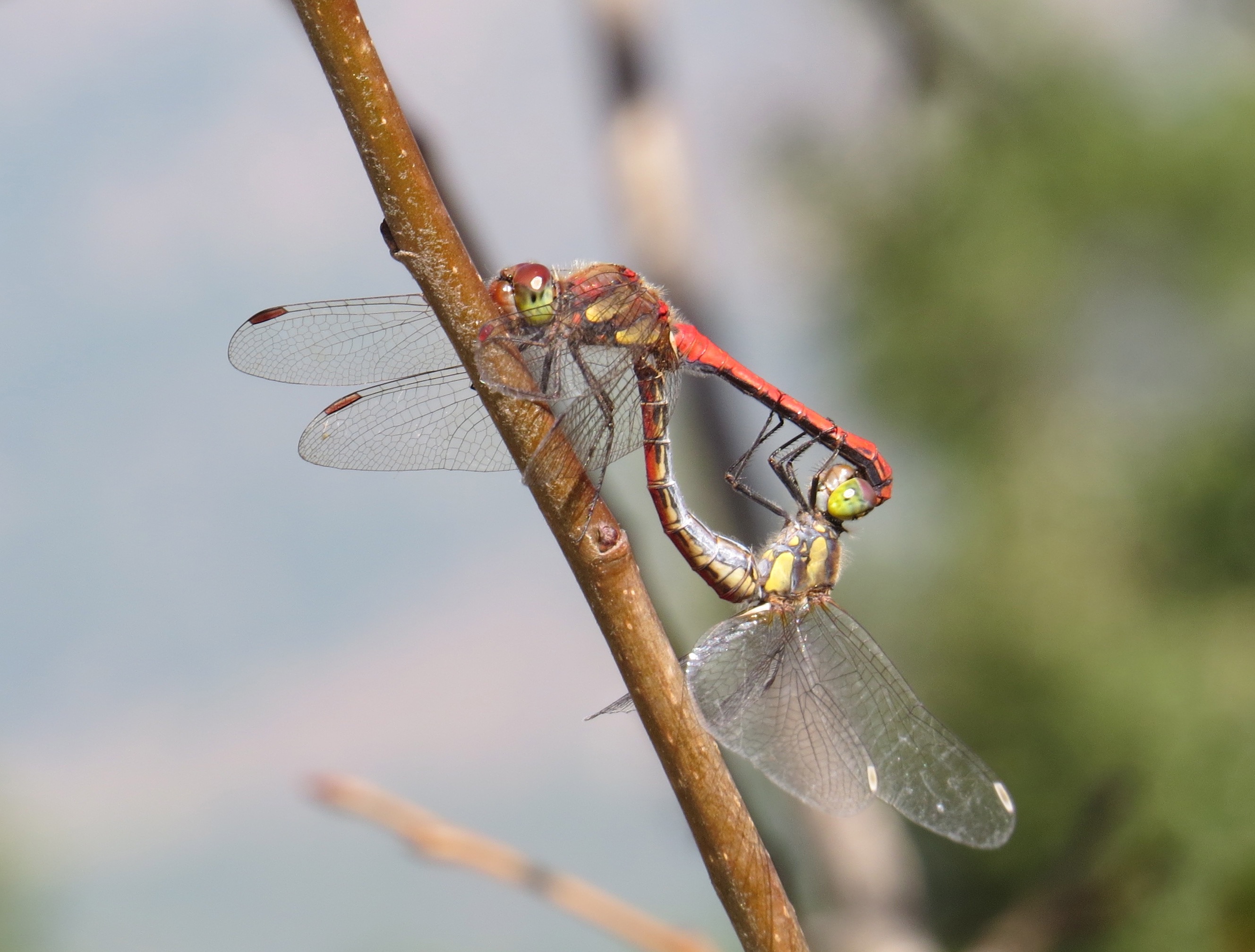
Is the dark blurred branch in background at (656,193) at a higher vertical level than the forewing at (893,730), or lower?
higher

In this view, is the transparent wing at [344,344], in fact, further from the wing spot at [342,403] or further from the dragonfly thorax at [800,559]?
the dragonfly thorax at [800,559]

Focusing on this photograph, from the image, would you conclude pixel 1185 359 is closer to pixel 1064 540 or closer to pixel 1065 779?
pixel 1064 540

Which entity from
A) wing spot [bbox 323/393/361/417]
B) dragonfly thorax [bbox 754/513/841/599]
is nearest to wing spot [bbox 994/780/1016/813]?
dragonfly thorax [bbox 754/513/841/599]

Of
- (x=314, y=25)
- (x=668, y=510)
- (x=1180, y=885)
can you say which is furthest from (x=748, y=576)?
(x=1180, y=885)

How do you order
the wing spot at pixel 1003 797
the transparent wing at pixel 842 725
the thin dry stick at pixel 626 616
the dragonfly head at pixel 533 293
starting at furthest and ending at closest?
the wing spot at pixel 1003 797, the transparent wing at pixel 842 725, the dragonfly head at pixel 533 293, the thin dry stick at pixel 626 616

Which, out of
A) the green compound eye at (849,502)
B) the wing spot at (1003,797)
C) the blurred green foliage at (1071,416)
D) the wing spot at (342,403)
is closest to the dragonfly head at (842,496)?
the green compound eye at (849,502)

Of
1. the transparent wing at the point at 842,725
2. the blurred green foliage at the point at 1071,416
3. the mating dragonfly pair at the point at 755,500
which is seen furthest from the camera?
the blurred green foliage at the point at 1071,416

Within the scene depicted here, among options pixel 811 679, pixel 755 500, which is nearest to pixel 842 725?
pixel 811 679
